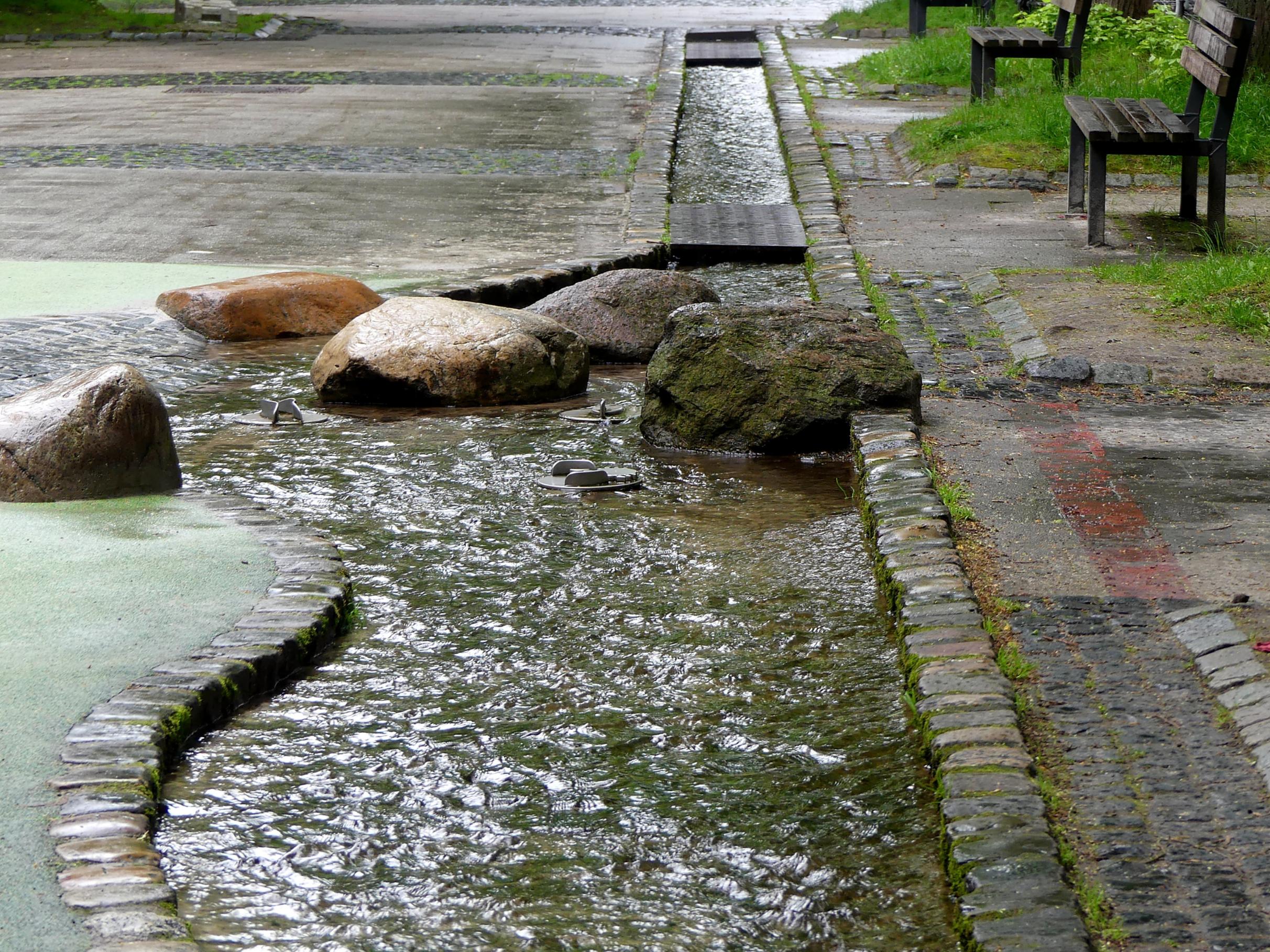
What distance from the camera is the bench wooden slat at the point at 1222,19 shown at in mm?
7812

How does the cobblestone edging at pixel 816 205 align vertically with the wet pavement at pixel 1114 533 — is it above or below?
above

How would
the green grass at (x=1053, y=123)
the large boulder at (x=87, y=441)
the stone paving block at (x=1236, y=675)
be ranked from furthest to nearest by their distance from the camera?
the green grass at (x=1053, y=123) → the large boulder at (x=87, y=441) → the stone paving block at (x=1236, y=675)

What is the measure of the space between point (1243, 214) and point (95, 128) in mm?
9349

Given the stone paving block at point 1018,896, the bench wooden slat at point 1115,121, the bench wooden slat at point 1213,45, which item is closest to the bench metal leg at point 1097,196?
the bench wooden slat at point 1115,121

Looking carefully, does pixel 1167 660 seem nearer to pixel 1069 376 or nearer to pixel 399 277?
pixel 1069 376

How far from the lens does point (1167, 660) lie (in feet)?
11.9

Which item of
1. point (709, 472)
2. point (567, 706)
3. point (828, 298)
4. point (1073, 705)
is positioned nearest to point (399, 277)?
point (828, 298)

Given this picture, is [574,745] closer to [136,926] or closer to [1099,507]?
[136,926]

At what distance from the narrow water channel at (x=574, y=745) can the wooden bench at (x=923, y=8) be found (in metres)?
13.0

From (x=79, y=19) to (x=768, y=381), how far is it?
18.8 metres

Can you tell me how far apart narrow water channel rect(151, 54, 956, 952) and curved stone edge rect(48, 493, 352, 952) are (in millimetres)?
83

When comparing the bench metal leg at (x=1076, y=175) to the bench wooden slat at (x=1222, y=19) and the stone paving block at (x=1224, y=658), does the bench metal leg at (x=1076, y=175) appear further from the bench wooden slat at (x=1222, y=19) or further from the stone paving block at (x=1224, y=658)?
the stone paving block at (x=1224, y=658)

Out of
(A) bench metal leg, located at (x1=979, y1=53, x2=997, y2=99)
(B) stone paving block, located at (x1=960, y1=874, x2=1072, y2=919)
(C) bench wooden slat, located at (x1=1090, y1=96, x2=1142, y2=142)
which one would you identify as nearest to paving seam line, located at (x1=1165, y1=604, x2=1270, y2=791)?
(B) stone paving block, located at (x1=960, y1=874, x2=1072, y2=919)

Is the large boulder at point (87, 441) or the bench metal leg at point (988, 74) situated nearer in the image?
the large boulder at point (87, 441)
